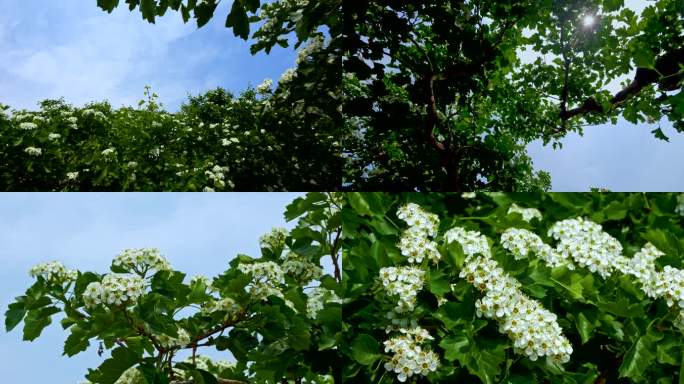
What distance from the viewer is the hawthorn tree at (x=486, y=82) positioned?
115 inches

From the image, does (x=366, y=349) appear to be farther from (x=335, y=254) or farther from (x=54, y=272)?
(x=54, y=272)

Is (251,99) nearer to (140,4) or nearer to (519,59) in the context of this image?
(140,4)

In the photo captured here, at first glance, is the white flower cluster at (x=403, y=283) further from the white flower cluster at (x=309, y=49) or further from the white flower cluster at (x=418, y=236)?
the white flower cluster at (x=309, y=49)

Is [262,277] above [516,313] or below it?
above

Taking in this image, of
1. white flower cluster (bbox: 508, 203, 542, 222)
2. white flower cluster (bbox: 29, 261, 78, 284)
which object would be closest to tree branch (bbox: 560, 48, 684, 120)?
white flower cluster (bbox: 508, 203, 542, 222)

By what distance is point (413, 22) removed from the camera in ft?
10.00

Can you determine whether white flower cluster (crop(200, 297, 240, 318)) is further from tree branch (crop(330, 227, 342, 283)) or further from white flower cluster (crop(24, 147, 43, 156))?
white flower cluster (crop(24, 147, 43, 156))

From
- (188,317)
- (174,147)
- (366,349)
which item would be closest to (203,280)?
(188,317)

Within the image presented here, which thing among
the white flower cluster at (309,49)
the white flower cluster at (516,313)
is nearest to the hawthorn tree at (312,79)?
the white flower cluster at (309,49)

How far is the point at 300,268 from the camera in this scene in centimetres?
260

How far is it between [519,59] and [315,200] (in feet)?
4.37

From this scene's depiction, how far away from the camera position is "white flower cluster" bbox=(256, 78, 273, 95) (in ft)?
10.1

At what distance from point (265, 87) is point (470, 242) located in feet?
5.15

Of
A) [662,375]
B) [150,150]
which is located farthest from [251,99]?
[662,375]
